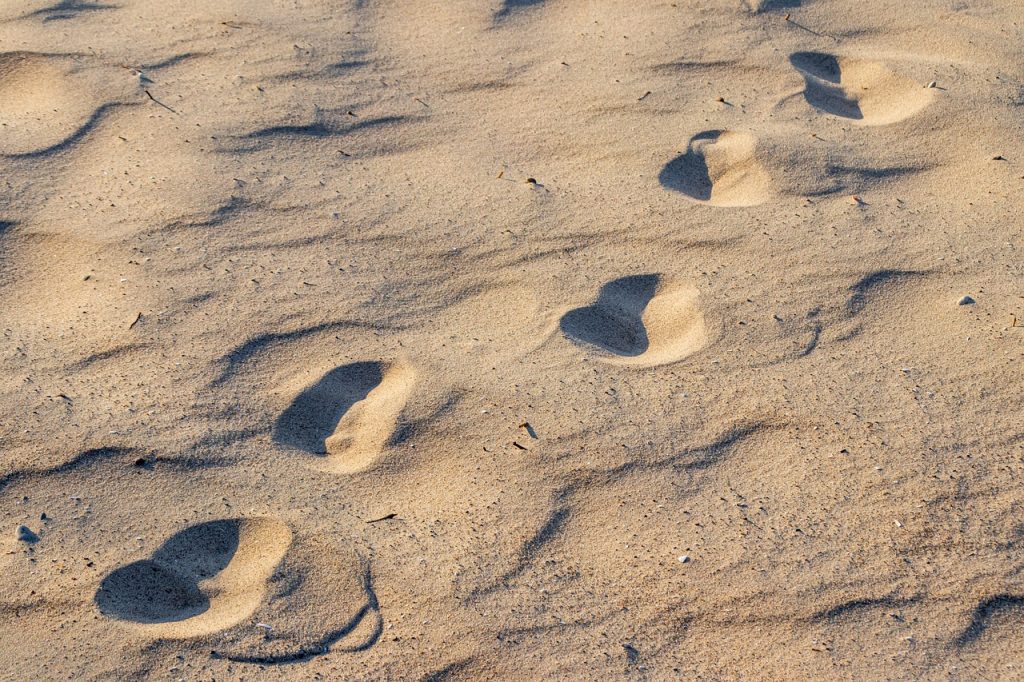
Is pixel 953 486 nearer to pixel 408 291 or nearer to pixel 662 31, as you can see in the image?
pixel 408 291

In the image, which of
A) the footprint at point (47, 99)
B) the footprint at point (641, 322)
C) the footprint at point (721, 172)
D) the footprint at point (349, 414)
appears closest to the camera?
the footprint at point (349, 414)

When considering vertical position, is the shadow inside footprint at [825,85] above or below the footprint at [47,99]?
below

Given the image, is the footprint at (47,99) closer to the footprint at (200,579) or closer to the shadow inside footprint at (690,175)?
the footprint at (200,579)

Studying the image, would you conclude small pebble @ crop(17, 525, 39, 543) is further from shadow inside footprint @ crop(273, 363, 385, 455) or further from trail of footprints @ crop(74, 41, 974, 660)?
shadow inside footprint @ crop(273, 363, 385, 455)

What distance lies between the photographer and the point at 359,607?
156cm

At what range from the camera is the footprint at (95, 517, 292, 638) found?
1533 millimetres

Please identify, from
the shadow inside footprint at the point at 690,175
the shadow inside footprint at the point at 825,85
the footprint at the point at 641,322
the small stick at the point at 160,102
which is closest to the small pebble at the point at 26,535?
the footprint at the point at 641,322

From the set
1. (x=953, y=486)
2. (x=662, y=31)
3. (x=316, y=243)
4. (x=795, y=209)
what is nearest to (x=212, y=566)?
(x=316, y=243)

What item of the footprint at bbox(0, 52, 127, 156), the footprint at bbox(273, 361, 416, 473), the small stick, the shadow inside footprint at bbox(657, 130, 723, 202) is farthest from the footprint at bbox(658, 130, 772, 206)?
the footprint at bbox(0, 52, 127, 156)

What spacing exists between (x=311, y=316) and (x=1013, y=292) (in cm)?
130

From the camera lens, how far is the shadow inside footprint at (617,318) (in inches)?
77.6

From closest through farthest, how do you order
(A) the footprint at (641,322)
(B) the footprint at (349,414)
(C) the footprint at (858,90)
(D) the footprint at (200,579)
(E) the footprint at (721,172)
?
(D) the footprint at (200,579) < (B) the footprint at (349,414) < (A) the footprint at (641,322) < (E) the footprint at (721,172) < (C) the footprint at (858,90)

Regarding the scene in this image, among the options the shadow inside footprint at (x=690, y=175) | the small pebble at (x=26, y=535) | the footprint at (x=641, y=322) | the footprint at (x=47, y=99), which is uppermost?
the footprint at (x=47, y=99)

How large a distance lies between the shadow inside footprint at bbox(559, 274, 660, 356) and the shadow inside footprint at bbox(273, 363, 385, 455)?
367 mm
